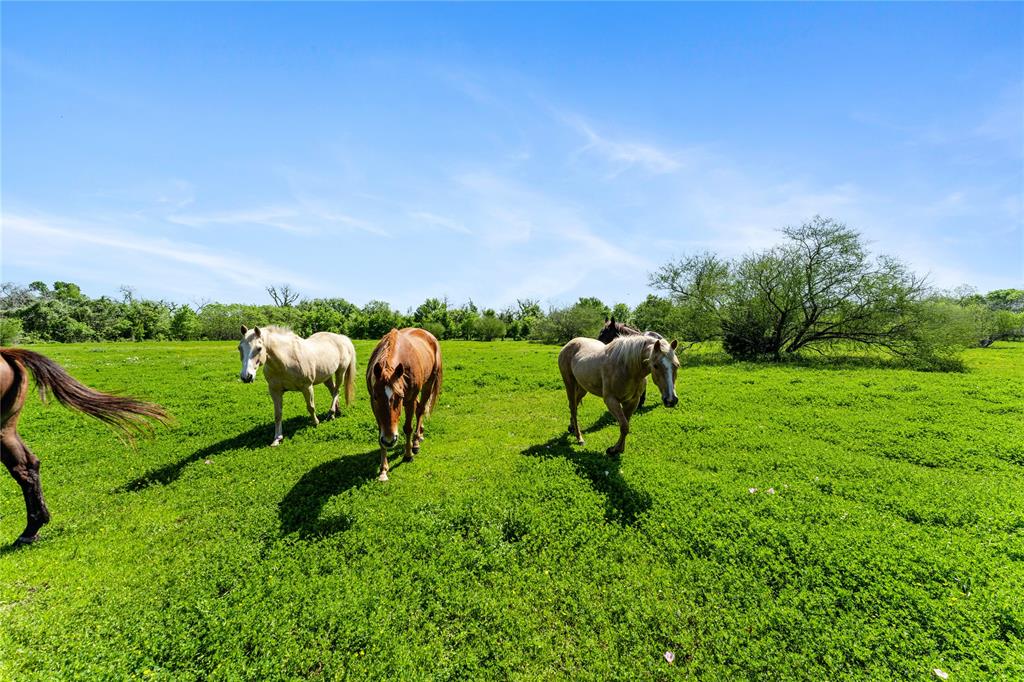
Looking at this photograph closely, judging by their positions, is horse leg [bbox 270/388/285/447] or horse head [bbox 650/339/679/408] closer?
horse head [bbox 650/339/679/408]

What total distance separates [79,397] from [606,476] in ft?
24.2

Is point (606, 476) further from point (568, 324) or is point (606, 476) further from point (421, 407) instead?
point (568, 324)

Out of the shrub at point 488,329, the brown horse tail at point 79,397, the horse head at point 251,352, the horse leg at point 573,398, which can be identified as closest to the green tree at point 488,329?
the shrub at point 488,329

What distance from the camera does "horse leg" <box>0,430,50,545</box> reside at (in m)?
4.09

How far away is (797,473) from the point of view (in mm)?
5777

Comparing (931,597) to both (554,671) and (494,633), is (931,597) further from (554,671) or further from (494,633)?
(494,633)

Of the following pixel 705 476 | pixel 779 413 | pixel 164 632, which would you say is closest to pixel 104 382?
pixel 164 632

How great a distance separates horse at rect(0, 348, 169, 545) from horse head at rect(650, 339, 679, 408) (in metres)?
6.59

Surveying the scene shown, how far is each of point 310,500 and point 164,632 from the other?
1965mm

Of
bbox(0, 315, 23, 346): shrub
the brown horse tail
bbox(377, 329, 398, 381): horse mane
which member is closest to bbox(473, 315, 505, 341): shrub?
bbox(0, 315, 23, 346): shrub

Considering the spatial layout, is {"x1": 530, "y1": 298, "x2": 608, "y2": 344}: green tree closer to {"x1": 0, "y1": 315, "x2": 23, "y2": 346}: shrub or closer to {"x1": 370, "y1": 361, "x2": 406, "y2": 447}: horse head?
{"x1": 370, "y1": 361, "x2": 406, "y2": 447}: horse head

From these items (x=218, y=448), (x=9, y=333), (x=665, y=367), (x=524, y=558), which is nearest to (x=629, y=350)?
(x=665, y=367)

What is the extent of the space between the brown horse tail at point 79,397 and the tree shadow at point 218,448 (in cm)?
141

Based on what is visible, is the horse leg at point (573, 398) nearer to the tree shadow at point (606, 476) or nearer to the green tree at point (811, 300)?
the tree shadow at point (606, 476)
